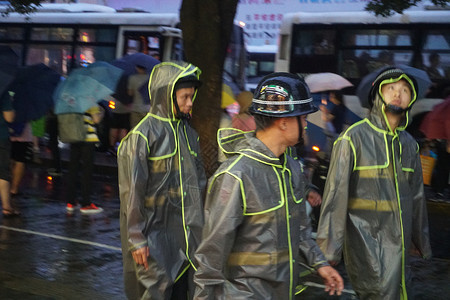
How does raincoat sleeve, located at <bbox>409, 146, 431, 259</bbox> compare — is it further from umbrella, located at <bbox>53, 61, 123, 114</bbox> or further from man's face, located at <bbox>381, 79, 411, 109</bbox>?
umbrella, located at <bbox>53, 61, 123, 114</bbox>

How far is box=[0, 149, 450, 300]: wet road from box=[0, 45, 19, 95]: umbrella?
5.79ft

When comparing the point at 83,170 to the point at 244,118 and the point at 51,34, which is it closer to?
the point at 244,118

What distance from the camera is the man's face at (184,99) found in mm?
4750

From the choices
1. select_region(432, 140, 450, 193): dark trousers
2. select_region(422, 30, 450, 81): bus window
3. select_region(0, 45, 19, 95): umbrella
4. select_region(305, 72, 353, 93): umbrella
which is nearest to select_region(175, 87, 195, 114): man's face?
select_region(0, 45, 19, 95): umbrella

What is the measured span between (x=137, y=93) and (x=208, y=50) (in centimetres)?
581

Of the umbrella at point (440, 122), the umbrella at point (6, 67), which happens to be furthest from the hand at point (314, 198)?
the umbrella at point (440, 122)

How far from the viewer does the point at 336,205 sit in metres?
4.33

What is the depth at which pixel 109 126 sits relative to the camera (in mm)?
16812

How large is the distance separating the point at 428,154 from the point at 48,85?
665 cm

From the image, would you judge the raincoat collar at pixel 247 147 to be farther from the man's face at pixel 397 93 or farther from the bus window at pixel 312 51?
the bus window at pixel 312 51

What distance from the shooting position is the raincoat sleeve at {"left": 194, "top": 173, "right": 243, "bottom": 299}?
2951 mm

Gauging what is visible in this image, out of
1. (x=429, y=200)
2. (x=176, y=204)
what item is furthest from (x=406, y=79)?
(x=429, y=200)

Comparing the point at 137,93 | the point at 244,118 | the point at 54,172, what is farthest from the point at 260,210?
the point at 54,172

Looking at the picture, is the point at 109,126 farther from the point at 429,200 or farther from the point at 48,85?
the point at 429,200
